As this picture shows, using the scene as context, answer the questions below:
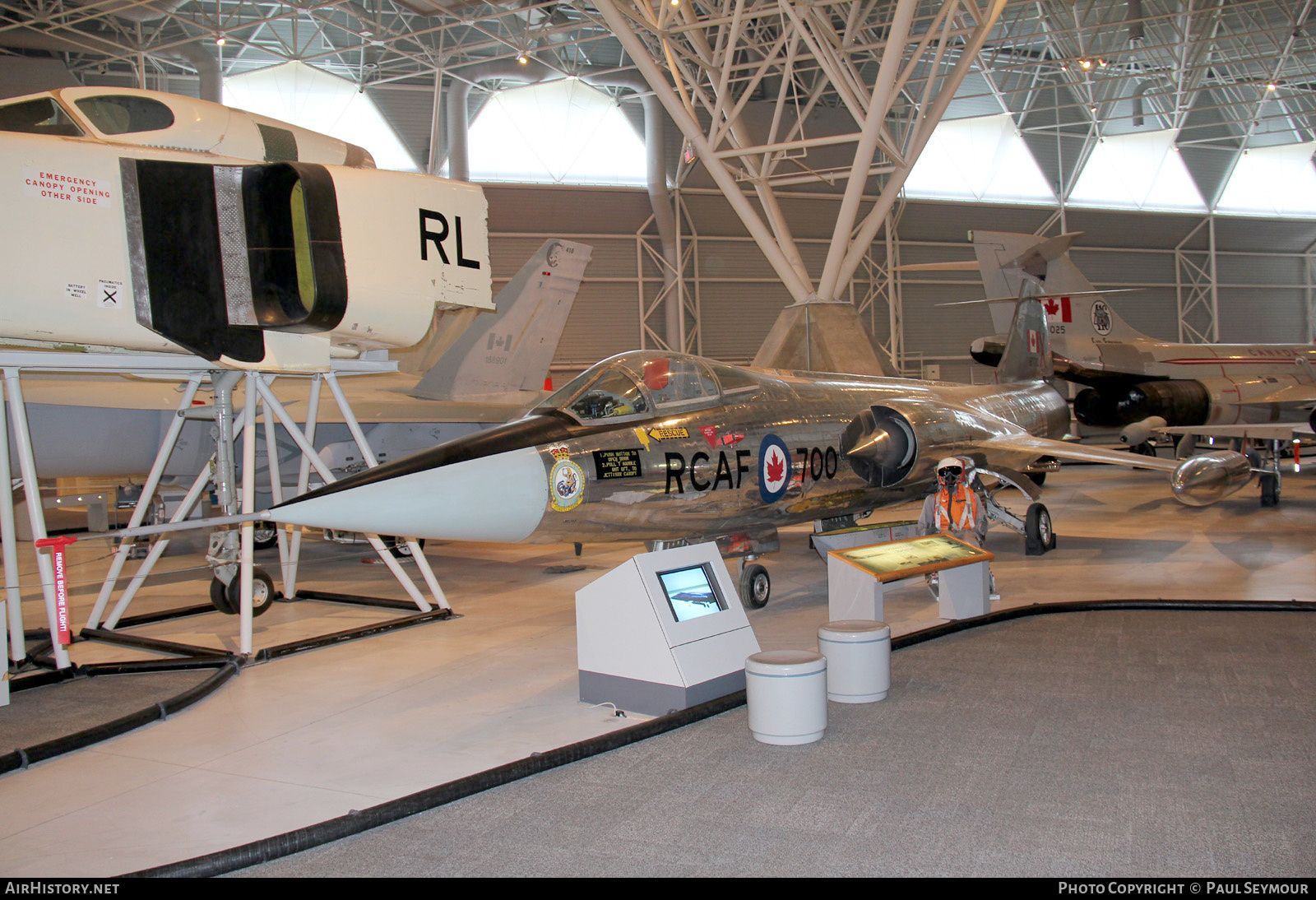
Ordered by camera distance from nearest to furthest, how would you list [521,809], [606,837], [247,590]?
[606,837]
[521,809]
[247,590]

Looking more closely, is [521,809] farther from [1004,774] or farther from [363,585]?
[363,585]

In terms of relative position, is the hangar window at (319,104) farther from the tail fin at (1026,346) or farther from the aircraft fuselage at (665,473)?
the aircraft fuselage at (665,473)

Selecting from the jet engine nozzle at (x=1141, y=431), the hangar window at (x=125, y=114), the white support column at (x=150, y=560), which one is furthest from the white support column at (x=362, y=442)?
the jet engine nozzle at (x=1141, y=431)

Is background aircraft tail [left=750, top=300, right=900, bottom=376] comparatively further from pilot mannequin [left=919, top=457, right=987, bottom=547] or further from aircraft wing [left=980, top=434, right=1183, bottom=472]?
pilot mannequin [left=919, top=457, right=987, bottom=547]

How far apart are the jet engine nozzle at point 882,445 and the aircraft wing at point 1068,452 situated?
1.66 metres

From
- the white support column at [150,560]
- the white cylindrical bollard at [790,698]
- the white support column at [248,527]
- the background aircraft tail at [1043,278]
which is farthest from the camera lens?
the background aircraft tail at [1043,278]

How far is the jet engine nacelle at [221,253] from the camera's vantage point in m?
5.86

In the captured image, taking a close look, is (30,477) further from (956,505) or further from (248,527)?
(956,505)

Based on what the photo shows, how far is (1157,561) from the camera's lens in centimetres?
1020

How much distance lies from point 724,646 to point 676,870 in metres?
2.28

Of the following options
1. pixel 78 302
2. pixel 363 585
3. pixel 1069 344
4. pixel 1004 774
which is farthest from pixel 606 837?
pixel 1069 344

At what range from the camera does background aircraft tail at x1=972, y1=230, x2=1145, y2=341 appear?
16.7 meters

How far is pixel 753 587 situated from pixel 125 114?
613 cm

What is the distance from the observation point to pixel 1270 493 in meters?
15.2
